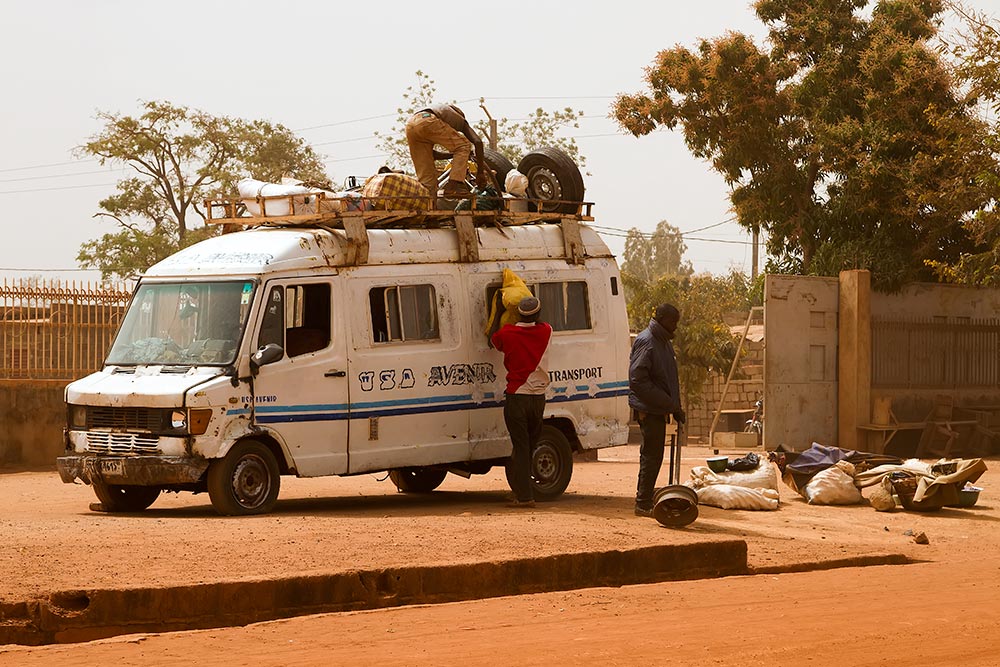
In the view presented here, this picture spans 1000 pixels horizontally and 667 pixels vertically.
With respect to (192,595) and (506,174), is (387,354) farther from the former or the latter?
(192,595)

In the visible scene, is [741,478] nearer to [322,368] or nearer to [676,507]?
[676,507]

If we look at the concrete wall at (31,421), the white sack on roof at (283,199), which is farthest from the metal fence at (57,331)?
the white sack on roof at (283,199)

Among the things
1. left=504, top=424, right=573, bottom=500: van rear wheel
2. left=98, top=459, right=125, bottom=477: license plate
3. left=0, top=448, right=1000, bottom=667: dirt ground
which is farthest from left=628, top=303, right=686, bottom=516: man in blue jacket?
left=98, top=459, right=125, bottom=477: license plate

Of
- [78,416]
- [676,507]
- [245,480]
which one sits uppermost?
[78,416]

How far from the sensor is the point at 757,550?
1164 centimetres

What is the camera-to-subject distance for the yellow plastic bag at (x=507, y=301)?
13.9 m

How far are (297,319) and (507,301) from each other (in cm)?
207

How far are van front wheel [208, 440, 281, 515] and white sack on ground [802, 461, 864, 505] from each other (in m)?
5.89

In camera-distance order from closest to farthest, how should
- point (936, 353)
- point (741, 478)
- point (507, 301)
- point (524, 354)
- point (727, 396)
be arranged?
point (524, 354) < point (507, 301) < point (741, 478) < point (936, 353) < point (727, 396)

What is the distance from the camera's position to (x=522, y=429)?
44.4ft

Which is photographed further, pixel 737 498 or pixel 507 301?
pixel 737 498

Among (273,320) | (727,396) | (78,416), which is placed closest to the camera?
(273,320)

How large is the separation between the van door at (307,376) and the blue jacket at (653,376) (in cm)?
260

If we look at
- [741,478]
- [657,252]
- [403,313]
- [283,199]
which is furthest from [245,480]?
[657,252]
